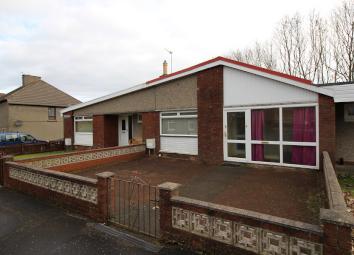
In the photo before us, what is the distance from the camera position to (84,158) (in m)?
10.3

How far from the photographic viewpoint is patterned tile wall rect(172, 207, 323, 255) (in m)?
3.21

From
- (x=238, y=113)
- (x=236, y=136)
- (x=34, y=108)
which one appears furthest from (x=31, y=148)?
(x=238, y=113)

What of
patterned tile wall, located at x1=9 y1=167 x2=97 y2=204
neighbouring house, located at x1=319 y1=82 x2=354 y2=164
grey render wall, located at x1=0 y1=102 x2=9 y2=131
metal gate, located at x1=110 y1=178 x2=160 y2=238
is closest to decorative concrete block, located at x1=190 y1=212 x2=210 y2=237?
metal gate, located at x1=110 y1=178 x2=160 y2=238

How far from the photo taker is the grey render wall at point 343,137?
32.0 feet

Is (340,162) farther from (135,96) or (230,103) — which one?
(135,96)

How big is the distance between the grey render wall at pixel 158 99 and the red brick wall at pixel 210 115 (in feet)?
1.55

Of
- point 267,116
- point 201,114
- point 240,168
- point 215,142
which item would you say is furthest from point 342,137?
point 201,114

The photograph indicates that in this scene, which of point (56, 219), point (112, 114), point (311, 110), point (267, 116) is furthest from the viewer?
point (112, 114)

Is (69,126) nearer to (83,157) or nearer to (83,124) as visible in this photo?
(83,124)

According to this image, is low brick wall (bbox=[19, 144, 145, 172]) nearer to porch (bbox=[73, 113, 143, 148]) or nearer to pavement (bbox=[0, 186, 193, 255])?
porch (bbox=[73, 113, 143, 148])

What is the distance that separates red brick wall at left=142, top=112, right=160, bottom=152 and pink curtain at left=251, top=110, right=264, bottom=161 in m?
4.95

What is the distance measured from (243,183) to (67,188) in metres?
4.97

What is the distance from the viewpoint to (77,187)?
18.6 ft

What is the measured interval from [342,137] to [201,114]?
19.0 ft
